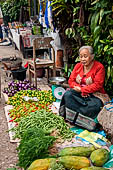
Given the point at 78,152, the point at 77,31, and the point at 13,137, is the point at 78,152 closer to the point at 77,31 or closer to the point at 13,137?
the point at 13,137

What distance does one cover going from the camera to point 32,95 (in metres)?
5.26

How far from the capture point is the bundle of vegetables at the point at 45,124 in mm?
3775

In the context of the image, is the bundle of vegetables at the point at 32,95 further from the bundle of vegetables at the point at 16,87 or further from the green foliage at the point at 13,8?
the green foliage at the point at 13,8

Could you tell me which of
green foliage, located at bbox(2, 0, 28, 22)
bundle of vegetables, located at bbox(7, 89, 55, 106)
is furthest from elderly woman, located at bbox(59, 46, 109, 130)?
green foliage, located at bbox(2, 0, 28, 22)

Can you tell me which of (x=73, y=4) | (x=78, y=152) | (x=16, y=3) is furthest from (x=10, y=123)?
(x=16, y=3)

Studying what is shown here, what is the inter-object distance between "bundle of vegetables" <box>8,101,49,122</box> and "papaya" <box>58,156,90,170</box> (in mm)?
1589

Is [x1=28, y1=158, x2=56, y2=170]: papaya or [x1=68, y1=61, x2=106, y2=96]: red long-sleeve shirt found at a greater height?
[x1=68, y1=61, x2=106, y2=96]: red long-sleeve shirt

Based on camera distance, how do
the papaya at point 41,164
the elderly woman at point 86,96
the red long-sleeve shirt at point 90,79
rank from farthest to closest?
1. the red long-sleeve shirt at point 90,79
2. the elderly woman at point 86,96
3. the papaya at point 41,164

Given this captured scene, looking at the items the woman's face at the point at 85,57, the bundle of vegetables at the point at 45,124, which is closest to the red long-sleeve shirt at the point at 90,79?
the woman's face at the point at 85,57

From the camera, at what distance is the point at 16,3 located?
42.8ft

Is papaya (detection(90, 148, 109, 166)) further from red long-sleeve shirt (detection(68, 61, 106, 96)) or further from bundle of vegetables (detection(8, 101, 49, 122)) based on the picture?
bundle of vegetables (detection(8, 101, 49, 122))

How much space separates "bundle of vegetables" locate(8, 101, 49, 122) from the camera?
440cm

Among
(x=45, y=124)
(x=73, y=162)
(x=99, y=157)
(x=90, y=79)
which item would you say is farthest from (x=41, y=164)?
(x=90, y=79)

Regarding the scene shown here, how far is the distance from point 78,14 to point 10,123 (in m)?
2.71
